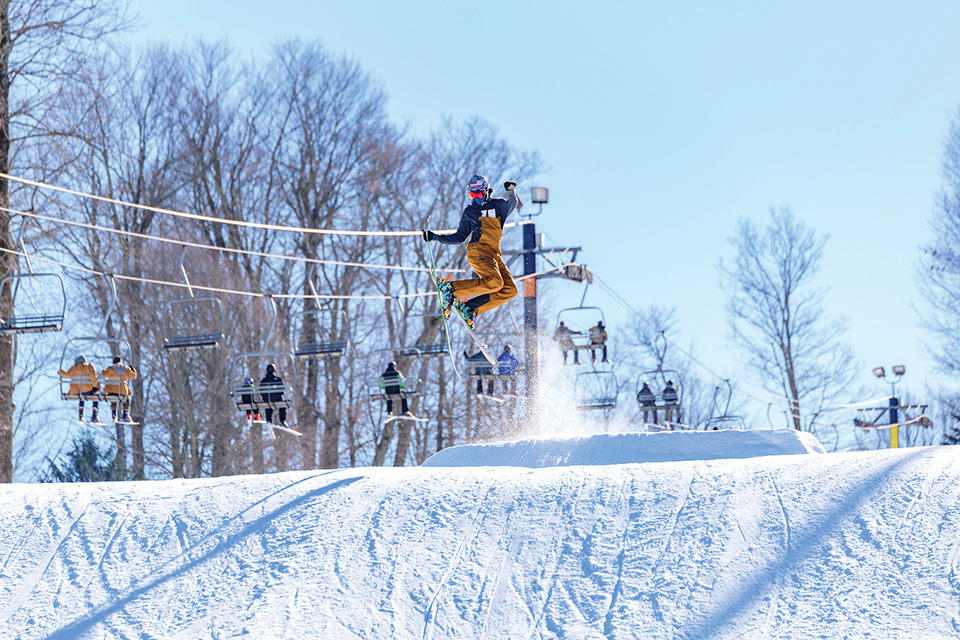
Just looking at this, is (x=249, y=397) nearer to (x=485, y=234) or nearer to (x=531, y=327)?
(x=531, y=327)

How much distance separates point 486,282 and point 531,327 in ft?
19.3

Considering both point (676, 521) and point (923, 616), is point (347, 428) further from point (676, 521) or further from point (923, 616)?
point (923, 616)

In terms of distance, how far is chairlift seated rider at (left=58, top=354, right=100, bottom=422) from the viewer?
17.2m

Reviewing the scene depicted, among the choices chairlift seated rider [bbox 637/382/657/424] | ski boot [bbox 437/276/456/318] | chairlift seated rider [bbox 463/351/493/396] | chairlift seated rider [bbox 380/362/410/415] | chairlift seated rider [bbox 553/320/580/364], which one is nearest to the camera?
ski boot [bbox 437/276/456/318]

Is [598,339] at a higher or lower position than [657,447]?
higher

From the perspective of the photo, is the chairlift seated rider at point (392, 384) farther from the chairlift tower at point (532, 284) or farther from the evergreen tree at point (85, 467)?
the evergreen tree at point (85, 467)

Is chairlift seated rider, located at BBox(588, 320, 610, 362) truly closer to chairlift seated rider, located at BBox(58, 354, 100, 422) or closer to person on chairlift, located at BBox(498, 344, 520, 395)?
person on chairlift, located at BBox(498, 344, 520, 395)

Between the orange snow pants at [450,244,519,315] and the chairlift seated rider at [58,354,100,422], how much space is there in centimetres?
731

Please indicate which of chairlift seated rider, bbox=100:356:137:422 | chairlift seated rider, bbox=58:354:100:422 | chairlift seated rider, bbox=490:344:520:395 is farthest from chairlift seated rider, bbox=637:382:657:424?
chairlift seated rider, bbox=58:354:100:422

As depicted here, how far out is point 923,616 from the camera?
833 cm

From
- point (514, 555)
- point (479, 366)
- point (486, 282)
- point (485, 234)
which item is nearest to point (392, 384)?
point (479, 366)

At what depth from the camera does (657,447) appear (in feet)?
54.9

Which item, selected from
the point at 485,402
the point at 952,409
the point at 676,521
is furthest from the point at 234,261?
the point at 676,521

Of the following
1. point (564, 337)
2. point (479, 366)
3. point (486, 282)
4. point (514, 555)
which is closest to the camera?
point (514, 555)
